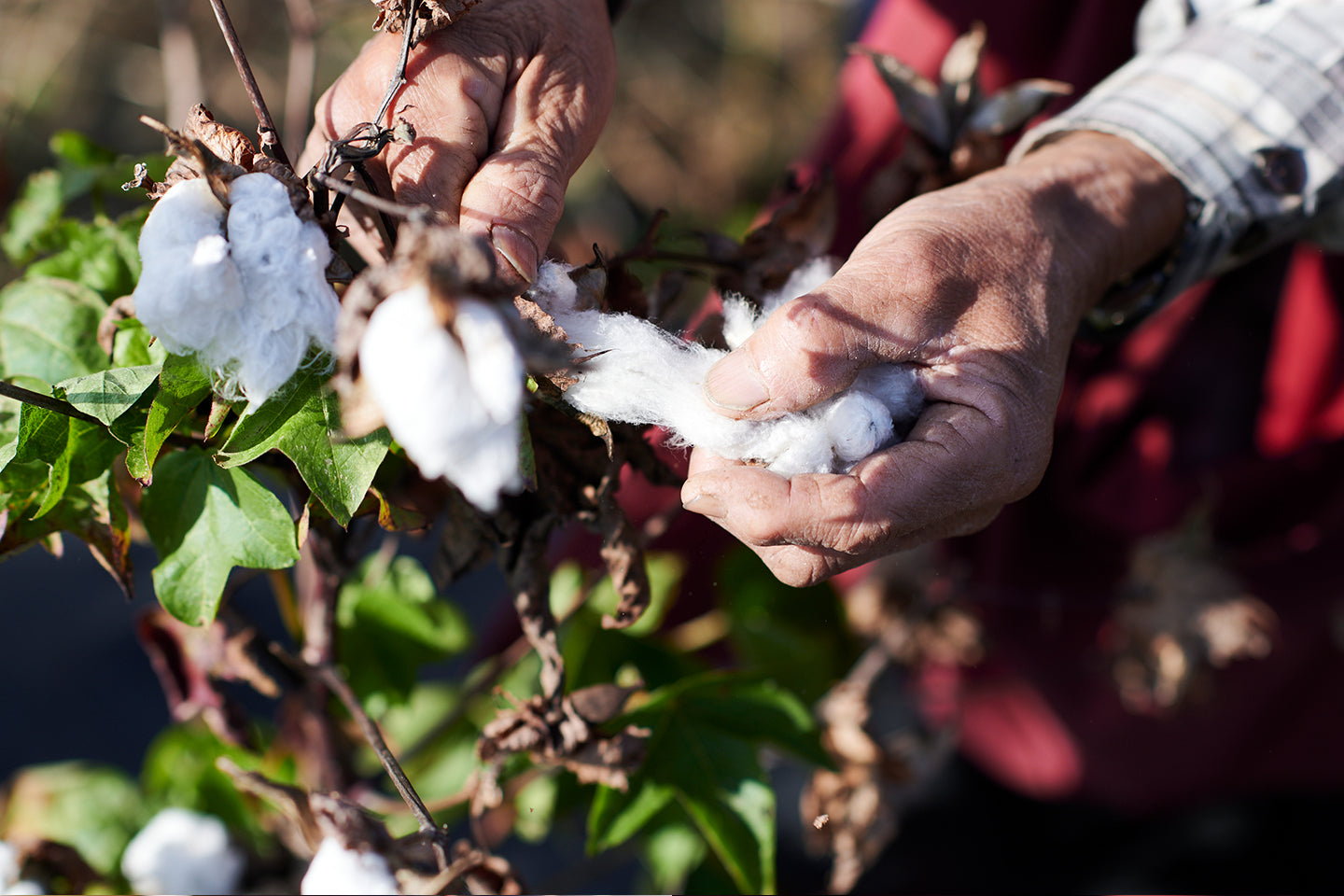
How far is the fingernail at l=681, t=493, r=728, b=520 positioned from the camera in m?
0.66

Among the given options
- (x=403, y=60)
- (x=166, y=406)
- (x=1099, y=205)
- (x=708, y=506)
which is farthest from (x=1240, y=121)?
(x=166, y=406)

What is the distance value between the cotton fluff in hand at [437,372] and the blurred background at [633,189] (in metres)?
0.40

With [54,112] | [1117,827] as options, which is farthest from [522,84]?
[54,112]

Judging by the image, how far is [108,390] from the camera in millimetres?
632

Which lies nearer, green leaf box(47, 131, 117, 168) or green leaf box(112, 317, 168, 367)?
green leaf box(112, 317, 168, 367)

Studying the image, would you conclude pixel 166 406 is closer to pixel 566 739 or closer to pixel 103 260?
pixel 103 260

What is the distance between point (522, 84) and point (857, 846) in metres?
1.01

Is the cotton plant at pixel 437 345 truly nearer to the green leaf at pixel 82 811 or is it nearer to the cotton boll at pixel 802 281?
the cotton boll at pixel 802 281

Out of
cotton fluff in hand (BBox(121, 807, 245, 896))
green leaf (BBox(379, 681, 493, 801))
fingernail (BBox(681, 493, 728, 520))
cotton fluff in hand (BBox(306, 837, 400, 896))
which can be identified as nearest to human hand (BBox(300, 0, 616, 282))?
fingernail (BBox(681, 493, 728, 520))


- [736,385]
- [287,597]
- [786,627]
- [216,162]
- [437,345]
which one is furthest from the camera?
[786,627]

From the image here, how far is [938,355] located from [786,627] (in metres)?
0.64

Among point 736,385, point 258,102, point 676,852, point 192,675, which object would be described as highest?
point 258,102

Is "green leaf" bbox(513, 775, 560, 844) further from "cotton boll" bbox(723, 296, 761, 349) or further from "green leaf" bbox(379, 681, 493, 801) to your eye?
"cotton boll" bbox(723, 296, 761, 349)

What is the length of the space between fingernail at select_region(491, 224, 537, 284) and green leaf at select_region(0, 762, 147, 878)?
1008 millimetres
